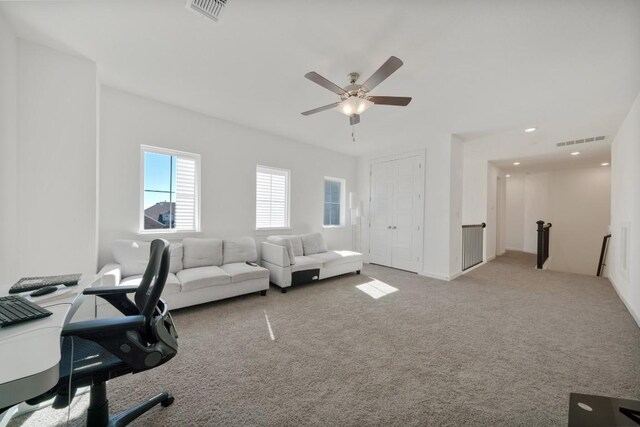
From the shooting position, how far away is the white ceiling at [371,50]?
1.84m

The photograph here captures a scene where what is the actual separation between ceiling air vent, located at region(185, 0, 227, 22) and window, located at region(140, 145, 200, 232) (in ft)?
7.48

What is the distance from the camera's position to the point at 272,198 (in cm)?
482

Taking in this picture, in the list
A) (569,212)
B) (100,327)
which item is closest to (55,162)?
(100,327)

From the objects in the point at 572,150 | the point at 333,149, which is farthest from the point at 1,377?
the point at 572,150

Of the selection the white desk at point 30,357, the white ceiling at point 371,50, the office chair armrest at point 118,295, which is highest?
the white ceiling at point 371,50

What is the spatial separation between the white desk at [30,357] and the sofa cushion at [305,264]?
2922 mm

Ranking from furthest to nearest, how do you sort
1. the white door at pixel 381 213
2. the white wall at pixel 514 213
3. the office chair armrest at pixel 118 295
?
the white wall at pixel 514 213
the white door at pixel 381 213
the office chair armrest at pixel 118 295

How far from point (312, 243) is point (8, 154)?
3920mm

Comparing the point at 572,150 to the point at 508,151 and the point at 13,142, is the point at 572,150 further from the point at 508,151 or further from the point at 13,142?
the point at 13,142

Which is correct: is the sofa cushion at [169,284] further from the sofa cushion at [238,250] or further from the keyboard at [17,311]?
the keyboard at [17,311]

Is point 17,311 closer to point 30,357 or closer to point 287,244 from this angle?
point 30,357

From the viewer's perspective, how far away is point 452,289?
3.96 metres

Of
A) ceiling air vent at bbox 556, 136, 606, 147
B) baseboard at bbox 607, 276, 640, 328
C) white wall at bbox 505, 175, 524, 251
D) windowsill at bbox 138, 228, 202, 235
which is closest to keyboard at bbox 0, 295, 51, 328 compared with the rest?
windowsill at bbox 138, 228, 202, 235

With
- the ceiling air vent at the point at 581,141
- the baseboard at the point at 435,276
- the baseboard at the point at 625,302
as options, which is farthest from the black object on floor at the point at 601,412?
the ceiling air vent at the point at 581,141
